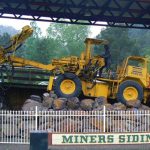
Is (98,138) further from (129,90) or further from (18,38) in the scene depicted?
(18,38)

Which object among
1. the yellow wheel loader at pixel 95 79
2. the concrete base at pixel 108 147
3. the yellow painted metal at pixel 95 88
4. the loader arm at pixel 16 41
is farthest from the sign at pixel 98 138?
the loader arm at pixel 16 41

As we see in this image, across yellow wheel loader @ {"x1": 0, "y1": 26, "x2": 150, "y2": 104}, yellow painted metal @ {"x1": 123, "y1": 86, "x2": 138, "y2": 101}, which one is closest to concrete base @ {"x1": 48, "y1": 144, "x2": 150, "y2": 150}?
yellow wheel loader @ {"x1": 0, "y1": 26, "x2": 150, "y2": 104}

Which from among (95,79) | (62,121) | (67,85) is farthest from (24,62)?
(62,121)

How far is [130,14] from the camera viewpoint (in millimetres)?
27750

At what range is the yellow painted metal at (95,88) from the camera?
2289cm

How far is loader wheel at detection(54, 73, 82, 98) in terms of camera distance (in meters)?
22.2

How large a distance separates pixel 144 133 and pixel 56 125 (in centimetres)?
369

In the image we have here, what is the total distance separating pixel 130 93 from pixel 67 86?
9.38 feet

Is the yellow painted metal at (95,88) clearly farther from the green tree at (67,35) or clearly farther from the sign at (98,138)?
the green tree at (67,35)

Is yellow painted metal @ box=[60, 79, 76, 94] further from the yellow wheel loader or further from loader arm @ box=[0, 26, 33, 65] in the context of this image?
loader arm @ box=[0, 26, 33, 65]

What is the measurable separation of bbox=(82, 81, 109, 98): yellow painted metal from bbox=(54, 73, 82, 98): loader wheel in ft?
2.49

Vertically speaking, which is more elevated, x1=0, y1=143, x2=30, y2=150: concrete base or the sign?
the sign

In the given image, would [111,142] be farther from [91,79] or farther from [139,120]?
[91,79]

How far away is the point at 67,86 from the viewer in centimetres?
2242
